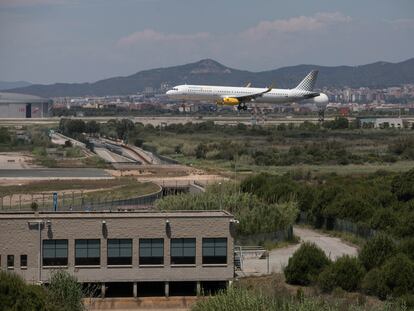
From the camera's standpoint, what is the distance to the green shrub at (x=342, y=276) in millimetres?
36688

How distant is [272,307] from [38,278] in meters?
11.3

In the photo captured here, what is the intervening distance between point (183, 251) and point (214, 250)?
1022 mm

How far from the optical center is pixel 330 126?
523 ft

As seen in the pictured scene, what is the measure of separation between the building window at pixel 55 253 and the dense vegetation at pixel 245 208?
12.4 metres

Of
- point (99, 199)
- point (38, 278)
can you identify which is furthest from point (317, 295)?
point (99, 199)

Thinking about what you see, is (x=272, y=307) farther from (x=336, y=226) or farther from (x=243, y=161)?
(x=243, y=161)

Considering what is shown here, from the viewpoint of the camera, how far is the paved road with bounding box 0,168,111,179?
3197 inches

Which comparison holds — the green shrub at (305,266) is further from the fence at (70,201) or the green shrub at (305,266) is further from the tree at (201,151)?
the tree at (201,151)

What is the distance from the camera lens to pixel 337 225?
54938mm

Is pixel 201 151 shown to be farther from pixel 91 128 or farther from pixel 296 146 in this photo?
pixel 91 128

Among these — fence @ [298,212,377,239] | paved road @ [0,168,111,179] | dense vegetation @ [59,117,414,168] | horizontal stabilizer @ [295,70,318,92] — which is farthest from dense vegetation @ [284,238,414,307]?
horizontal stabilizer @ [295,70,318,92]

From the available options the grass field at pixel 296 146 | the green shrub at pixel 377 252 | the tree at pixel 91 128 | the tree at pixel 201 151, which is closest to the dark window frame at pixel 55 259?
the green shrub at pixel 377 252

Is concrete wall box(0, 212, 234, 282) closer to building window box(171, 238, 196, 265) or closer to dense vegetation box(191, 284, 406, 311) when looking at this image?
building window box(171, 238, 196, 265)

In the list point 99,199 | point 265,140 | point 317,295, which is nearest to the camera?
point 317,295
